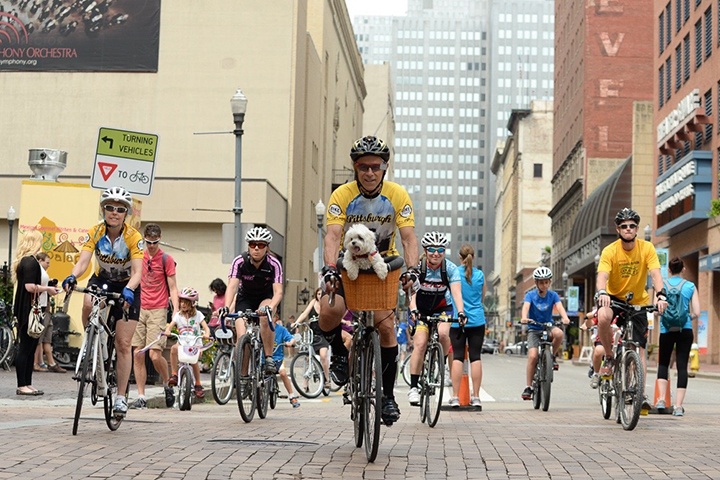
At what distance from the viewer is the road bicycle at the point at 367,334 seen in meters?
7.86

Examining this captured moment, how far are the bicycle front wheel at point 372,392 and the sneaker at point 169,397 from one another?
6476mm

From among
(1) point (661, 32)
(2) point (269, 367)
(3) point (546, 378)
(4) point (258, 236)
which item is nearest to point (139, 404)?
(2) point (269, 367)

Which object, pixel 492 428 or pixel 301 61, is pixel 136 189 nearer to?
pixel 492 428

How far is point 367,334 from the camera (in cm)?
821

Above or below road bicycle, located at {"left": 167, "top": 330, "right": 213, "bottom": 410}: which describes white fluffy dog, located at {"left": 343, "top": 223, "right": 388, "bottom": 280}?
above

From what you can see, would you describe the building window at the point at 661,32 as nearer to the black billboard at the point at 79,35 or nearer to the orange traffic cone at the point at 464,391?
the black billboard at the point at 79,35

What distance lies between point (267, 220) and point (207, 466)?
4381 cm

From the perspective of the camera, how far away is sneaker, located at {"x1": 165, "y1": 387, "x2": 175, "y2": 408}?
46.5 feet

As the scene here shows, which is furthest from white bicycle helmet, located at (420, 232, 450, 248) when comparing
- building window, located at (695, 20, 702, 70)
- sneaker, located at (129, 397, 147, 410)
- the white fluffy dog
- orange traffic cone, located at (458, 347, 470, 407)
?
building window, located at (695, 20, 702, 70)

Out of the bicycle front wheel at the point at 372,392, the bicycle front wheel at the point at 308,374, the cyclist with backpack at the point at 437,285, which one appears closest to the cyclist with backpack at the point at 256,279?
the cyclist with backpack at the point at 437,285

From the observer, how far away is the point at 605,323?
11.9 meters

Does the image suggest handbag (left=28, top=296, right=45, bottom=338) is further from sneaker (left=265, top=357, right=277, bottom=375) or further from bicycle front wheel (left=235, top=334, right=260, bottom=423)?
bicycle front wheel (left=235, top=334, right=260, bottom=423)

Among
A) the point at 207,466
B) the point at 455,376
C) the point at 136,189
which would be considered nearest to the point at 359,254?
the point at 207,466

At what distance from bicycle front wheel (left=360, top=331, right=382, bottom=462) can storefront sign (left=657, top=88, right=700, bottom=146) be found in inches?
1811
